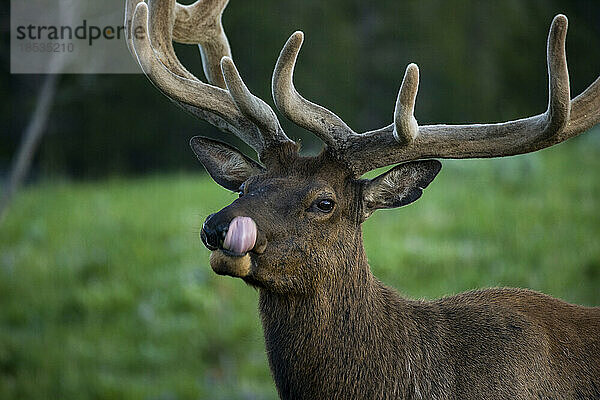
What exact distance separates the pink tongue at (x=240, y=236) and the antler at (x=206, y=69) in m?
0.65

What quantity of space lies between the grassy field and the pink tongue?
398 centimetres

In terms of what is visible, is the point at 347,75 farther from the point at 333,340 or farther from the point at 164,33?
the point at 333,340

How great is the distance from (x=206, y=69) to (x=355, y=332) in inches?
67.4

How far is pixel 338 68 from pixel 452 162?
371cm

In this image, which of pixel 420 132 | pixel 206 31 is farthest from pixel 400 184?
pixel 206 31

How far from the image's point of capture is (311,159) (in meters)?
3.50

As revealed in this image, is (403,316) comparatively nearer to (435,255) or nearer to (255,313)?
(255,313)

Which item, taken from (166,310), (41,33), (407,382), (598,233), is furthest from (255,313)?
(407,382)

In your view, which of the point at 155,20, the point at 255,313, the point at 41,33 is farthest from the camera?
the point at 255,313

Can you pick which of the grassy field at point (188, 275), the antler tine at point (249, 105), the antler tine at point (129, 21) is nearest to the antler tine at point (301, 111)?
the antler tine at point (249, 105)

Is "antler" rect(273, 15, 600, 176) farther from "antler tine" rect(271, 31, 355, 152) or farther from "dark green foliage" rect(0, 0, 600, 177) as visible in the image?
"dark green foliage" rect(0, 0, 600, 177)

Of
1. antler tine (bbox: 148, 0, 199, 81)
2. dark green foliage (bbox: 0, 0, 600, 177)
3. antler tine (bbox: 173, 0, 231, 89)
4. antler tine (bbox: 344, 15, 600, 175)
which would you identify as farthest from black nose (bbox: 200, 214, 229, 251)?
dark green foliage (bbox: 0, 0, 600, 177)

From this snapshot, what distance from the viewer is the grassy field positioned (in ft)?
23.7

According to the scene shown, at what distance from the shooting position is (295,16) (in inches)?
567
